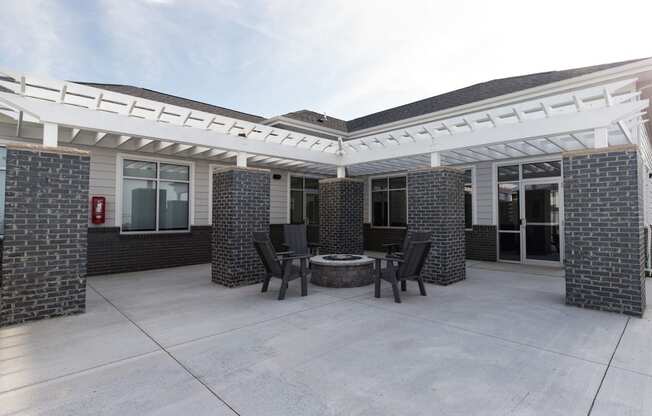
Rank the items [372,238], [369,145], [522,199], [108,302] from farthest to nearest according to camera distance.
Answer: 1. [372,238]
2. [522,199]
3. [369,145]
4. [108,302]

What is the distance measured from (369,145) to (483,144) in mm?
2788

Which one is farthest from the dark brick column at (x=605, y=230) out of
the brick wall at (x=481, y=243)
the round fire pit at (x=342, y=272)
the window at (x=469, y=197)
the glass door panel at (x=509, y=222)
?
the window at (x=469, y=197)

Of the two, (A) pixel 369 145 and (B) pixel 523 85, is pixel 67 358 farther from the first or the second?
(B) pixel 523 85

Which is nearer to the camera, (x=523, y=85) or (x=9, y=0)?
(x=9, y=0)

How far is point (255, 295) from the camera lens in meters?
5.87

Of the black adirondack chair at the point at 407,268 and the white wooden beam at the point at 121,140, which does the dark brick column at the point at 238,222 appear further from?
the black adirondack chair at the point at 407,268

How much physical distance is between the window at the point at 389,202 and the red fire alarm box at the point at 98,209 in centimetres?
877

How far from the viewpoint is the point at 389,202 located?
481 inches

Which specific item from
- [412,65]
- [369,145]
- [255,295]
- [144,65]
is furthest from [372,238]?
[144,65]

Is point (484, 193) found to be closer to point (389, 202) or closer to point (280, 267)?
point (389, 202)

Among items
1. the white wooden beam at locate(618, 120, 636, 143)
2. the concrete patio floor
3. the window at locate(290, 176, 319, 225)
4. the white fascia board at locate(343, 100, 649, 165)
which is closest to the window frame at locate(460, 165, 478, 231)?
the white fascia board at locate(343, 100, 649, 165)

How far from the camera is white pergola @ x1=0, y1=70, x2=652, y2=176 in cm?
466

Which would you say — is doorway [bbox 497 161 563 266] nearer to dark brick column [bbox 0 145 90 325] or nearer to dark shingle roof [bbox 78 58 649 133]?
dark shingle roof [bbox 78 58 649 133]

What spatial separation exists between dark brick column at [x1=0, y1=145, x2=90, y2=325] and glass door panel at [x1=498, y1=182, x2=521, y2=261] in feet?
32.6
